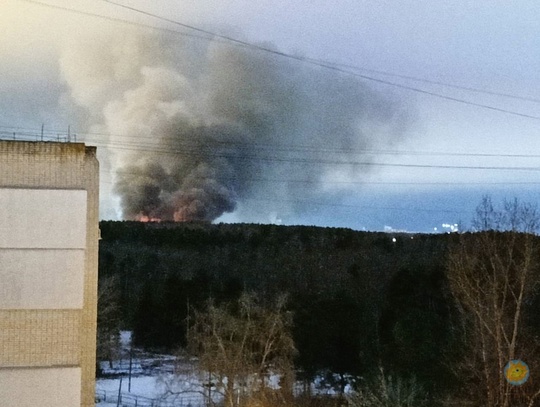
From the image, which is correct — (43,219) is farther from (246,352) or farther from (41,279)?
(246,352)

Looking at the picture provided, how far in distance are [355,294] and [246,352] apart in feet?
39.8

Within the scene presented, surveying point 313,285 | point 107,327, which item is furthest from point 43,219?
point 313,285

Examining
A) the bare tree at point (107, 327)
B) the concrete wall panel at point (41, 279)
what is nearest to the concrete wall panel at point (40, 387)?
the concrete wall panel at point (41, 279)

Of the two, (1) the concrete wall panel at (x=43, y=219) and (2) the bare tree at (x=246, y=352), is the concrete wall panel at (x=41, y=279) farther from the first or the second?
(2) the bare tree at (x=246, y=352)

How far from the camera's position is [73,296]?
907 cm

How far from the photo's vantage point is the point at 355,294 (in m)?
26.2

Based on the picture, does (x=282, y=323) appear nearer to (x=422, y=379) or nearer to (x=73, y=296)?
(x=422, y=379)

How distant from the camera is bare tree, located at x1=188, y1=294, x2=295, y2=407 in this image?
14.0 meters

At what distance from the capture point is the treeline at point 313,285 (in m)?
17.6

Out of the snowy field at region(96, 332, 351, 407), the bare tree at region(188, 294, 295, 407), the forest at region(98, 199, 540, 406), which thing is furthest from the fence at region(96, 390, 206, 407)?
the bare tree at region(188, 294, 295, 407)

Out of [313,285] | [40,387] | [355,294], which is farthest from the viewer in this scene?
[313,285]

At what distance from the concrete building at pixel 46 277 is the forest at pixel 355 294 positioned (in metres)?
7.00

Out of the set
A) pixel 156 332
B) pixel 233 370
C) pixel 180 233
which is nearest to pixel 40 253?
pixel 233 370

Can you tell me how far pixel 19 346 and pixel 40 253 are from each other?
1405mm
